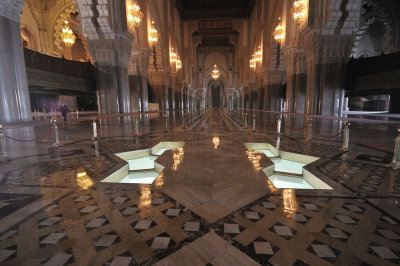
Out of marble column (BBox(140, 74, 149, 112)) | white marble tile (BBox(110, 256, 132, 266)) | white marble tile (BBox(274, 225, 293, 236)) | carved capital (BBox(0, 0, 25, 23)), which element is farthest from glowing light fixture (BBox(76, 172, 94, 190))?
marble column (BBox(140, 74, 149, 112))

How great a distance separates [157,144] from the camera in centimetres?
523

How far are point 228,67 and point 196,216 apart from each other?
124 feet

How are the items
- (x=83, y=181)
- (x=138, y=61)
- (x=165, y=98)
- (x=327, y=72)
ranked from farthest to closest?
(x=165, y=98) < (x=138, y=61) < (x=327, y=72) < (x=83, y=181)

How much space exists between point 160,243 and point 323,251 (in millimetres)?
1168

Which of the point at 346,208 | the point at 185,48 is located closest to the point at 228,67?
Result: the point at 185,48

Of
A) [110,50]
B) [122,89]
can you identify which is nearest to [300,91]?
[122,89]

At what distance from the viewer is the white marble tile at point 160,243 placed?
1.56m

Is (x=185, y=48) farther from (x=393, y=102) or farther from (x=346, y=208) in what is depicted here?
(x=346, y=208)

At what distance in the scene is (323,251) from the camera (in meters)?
1.51

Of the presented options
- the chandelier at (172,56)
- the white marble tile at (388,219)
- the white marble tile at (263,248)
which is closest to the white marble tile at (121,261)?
the white marble tile at (263,248)

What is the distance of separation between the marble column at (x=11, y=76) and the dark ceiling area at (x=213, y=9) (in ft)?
63.3

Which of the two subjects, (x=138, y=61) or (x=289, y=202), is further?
(x=138, y=61)

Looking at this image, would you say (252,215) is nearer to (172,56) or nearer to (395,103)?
(395,103)

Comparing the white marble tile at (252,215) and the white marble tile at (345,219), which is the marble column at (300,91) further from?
the white marble tile at (252,215)
